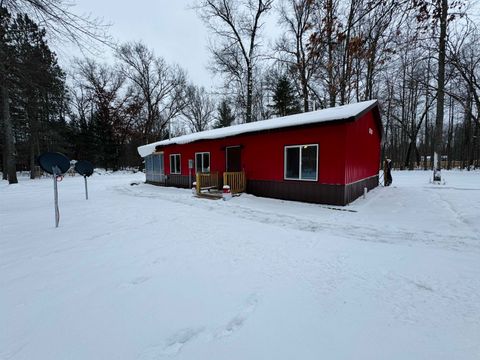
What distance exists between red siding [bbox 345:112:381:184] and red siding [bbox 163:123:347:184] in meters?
0.37

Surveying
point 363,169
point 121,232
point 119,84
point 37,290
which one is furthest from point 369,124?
point 119,84

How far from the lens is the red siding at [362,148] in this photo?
8.01 meters

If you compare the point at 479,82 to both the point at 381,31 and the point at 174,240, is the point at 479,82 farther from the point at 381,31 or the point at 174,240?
the point at 174,240

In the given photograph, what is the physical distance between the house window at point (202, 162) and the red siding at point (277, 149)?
0.27 m

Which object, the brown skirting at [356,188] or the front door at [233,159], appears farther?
the front door at [233,159]

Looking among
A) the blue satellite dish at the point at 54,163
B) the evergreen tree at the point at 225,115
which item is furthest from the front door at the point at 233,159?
the evergreen tree at the point at 225,115

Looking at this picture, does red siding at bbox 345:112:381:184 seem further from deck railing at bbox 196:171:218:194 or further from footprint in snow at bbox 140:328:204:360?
footprint in snow at bbox 140:328:204:360

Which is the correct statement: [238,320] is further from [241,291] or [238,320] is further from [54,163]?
[54,163]

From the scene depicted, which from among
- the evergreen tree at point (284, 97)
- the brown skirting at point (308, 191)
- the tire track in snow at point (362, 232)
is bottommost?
the tire track in snow at point (362, 232)

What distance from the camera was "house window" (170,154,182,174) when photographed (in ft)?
46.0

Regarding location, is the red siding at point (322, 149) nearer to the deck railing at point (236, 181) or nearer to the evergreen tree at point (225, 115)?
the deck railing at point (236, 181)

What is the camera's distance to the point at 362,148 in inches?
379

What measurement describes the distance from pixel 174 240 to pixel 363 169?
874 centimetres

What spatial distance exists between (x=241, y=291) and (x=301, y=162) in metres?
6.52
